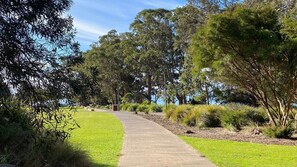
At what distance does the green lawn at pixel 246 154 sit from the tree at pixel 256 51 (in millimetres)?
4195

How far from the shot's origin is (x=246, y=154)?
11.2 m

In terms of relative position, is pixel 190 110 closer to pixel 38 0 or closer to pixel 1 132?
pixel 1 132

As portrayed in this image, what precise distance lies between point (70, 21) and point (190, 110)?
20137 mm

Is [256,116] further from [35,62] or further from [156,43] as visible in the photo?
[156,43]

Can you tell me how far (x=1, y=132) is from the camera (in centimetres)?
733

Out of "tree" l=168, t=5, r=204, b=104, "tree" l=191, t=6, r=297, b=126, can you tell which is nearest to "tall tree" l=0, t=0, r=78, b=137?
"tree" l=191, t=6, r=297, b=126

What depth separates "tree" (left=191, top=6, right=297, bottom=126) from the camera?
15.4 m

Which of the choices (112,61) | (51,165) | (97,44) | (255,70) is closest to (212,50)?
(255,70)

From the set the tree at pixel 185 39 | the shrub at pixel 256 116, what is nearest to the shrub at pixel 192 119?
the shrub at pixel 256 116

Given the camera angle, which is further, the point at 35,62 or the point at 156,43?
the point at 156,43

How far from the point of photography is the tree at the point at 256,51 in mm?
Result: 15383

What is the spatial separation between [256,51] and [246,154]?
5760 millimetres

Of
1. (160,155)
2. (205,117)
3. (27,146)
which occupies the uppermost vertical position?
(205,117)

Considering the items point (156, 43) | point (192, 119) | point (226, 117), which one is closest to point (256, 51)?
point (226, 117)
